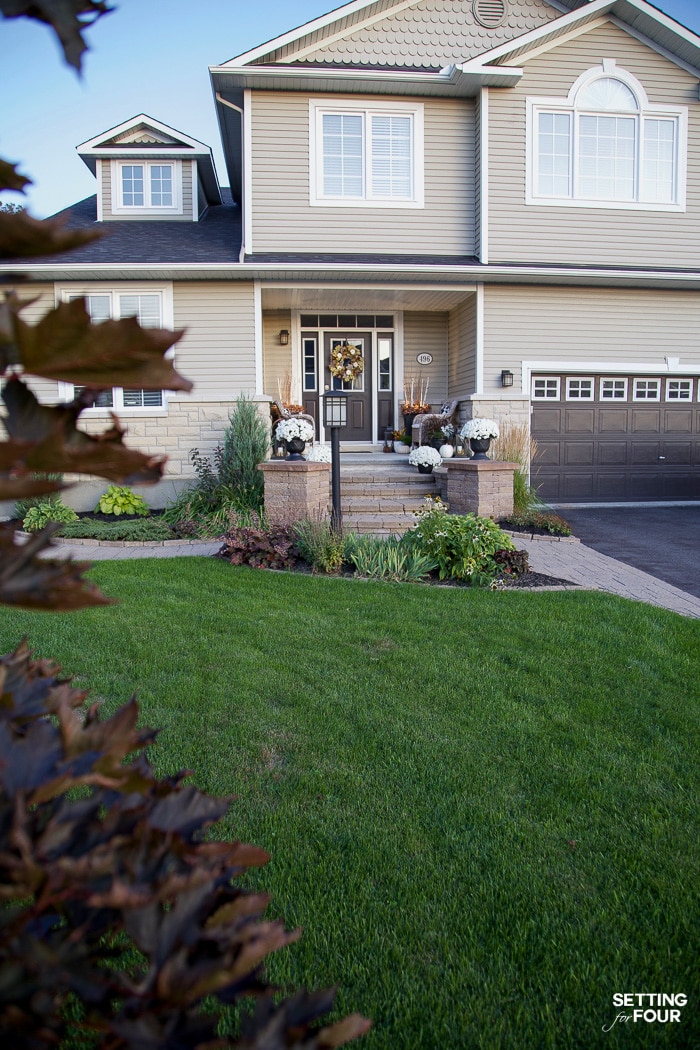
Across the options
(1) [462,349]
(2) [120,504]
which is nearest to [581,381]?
(1) [462,349]

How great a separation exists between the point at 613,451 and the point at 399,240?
17.0ft

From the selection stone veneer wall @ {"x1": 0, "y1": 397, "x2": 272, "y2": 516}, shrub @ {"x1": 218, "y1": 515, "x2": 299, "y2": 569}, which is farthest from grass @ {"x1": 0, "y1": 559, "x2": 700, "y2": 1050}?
stone veneer wall @ {"x1": 0, "y1": 397, "x2": 272, "y2": 516}

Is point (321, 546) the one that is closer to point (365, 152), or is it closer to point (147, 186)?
point (365, 152)

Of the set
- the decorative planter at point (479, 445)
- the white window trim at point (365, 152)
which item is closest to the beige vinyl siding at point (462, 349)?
the white window trim at point (365, 152)

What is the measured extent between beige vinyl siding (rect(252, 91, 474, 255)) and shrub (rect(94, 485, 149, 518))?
14.7 ft

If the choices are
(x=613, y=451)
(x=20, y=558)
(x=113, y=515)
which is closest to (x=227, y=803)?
(x=20, y=558)

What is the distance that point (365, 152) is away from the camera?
1146 centimetres

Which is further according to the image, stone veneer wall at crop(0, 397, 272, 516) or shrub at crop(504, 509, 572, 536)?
stone veneer wall at crop(0, 397, 272, 516)

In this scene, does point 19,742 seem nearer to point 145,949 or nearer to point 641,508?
point 145,949

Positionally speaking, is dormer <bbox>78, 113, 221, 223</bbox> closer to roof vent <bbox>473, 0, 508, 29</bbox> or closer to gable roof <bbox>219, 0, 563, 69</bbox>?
gable roof <bbox>219, 0, 563, 69</bbox>

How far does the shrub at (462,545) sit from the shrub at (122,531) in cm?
355

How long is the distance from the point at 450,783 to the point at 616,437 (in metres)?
10.9

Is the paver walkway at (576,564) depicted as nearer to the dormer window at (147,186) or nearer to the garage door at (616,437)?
the garage door at (616,437)

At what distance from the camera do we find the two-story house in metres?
11.1
